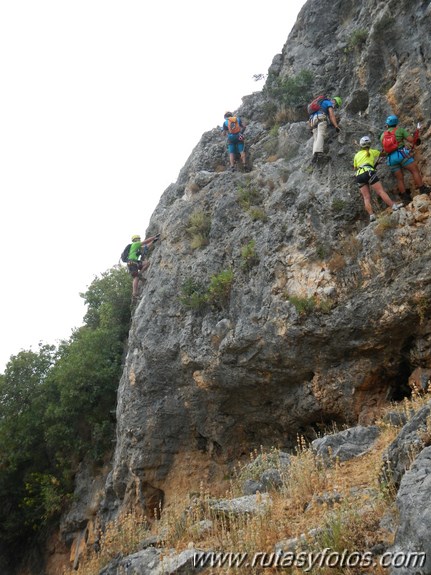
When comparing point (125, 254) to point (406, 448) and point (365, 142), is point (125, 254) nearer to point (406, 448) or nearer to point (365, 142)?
point (365, 142)

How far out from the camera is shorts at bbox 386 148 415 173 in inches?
376

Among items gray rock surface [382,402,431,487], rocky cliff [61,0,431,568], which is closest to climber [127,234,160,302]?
rocky cliff [61,0,431,568]

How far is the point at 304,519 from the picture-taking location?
5.56 m

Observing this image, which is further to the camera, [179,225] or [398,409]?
[179,225]

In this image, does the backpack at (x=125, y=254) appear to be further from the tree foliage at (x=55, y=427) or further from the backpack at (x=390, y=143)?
the backpack at (x=390, y=143)

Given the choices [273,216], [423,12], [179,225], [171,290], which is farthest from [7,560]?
[423,12]

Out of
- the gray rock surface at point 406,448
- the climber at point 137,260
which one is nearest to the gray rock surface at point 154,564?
the gray rock surface at point 406,448

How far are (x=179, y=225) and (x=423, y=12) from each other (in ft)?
25.0

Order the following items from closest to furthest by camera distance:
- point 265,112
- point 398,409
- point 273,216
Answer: point 398,409 < point 273,216 < point 265,112

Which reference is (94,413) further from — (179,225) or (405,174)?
(405,174)

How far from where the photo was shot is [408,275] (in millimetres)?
8555

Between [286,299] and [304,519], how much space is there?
503cm

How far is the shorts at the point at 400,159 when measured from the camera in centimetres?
955

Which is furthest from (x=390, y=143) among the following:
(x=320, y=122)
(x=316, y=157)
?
(x=320, y=122)
